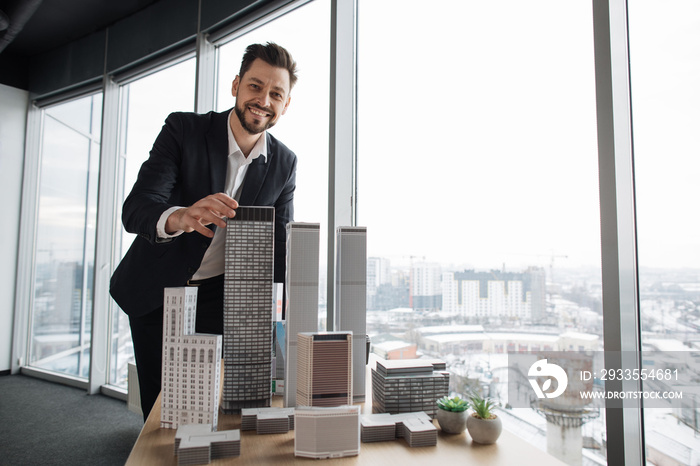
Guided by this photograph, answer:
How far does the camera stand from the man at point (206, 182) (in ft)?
5.12

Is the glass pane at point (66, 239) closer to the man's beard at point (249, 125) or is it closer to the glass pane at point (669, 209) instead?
the man's beard at point (249, 125)

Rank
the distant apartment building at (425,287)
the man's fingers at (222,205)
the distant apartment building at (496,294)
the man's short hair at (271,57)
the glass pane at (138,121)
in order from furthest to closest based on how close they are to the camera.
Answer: the glass pane at (138,121), the distant apartment building at (425,287), the man's short hair at (271,57), the distant apartment building at (496,294), the man's fingers at (222,205)

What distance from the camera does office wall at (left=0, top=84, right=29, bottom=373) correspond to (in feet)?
14.9

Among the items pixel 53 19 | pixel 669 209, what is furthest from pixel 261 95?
pixel 53 19

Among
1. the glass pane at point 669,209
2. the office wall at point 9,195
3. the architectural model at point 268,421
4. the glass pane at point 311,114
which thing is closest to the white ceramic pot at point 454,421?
the architectural model at point 268,421

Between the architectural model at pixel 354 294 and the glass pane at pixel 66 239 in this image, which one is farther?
the glass pane at pixel 66 239

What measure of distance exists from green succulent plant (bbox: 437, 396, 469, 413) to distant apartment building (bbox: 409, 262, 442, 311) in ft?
2.48

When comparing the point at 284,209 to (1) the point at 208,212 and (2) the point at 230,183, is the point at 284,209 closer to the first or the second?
(2) the point at 230,183

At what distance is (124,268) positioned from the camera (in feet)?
5.67

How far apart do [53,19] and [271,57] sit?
11.8 feet

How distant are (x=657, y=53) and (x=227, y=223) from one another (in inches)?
50.4

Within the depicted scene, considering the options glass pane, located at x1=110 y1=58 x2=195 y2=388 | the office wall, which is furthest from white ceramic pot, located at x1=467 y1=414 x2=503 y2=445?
the office wall

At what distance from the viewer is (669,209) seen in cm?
118

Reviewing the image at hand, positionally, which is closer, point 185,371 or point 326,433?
point 326,433
